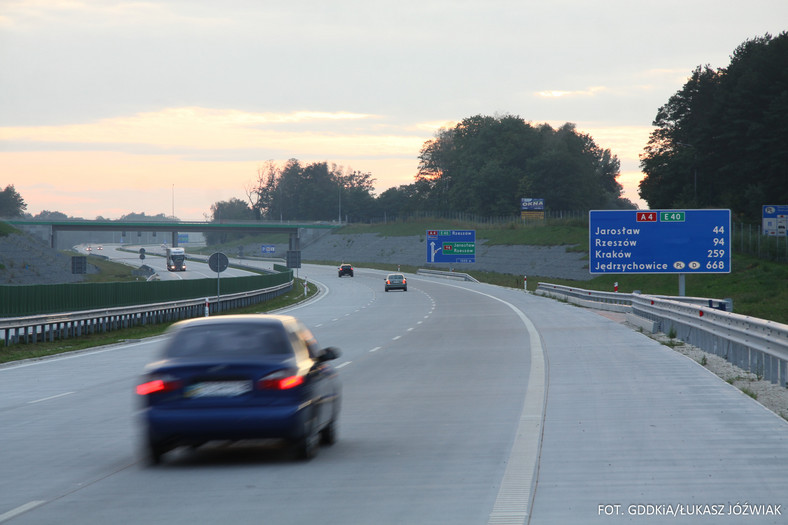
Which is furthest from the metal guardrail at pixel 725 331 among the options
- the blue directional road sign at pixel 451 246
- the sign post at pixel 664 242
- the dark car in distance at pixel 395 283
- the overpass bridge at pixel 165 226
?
the overpass bridge at pixel 165 226

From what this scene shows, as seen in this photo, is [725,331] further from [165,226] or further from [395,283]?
[165,226]

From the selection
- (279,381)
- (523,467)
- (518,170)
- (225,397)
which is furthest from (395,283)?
(518,170)

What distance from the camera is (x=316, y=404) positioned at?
976 cm

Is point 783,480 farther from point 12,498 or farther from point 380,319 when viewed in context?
point 380,319

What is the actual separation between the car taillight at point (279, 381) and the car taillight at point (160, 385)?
77 cm

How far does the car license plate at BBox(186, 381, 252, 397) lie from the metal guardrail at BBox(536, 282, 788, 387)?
830cm

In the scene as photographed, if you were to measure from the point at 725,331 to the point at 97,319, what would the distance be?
932 inches

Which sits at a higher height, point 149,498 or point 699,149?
point 699,149

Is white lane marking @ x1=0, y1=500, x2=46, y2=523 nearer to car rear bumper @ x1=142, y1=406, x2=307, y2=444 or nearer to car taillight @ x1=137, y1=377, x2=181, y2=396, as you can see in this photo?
car rear bumper @ x1=142, y1=406, x2=307, y2=444

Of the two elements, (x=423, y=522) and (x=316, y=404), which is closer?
(x=423, y=522)

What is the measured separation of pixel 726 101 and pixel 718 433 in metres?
85.4

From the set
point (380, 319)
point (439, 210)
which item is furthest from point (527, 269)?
point (439, 210)

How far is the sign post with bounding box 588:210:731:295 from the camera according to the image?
40750 mm

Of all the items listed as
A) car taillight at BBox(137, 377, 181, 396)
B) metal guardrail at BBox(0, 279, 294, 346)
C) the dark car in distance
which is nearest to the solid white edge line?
car taillight at BBox(137, 377, 181, 396)
